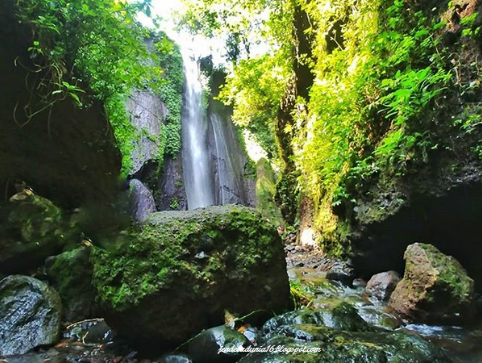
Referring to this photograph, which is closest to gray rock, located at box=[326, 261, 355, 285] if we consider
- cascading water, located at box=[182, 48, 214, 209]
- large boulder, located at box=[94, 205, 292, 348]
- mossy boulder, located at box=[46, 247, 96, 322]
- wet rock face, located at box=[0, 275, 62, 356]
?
large boulder, located at box=[94, 205, 292, 348]

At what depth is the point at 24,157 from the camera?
3.32m

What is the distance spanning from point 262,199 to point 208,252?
31.8 ft

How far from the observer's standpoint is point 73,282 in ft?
10.1

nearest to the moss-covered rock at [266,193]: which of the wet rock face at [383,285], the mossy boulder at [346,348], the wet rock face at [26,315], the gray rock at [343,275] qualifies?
the gray rock at [343,275]

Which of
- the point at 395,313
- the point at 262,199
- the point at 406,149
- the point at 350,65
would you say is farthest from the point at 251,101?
the point at 395,313

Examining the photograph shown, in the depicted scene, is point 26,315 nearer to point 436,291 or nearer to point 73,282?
point 73,282

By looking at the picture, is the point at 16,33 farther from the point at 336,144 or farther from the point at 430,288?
the point at 430,288

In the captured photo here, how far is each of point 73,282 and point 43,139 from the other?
1.57 metres

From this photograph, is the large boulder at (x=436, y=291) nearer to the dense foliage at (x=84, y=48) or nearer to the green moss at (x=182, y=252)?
the green moss at (x=182, y=252)

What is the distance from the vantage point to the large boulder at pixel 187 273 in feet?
7.95

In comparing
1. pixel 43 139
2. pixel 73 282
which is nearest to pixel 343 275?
pixel 73 282

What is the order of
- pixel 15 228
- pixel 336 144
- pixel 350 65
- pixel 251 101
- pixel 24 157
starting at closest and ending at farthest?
pixel 15 228
pixel 24 157
pixel 336 144
pixel 350 65
pixel 251 101

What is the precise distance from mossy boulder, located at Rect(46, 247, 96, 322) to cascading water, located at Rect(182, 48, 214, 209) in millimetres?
10002

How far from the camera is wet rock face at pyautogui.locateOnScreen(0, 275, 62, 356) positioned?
2.41 meters
